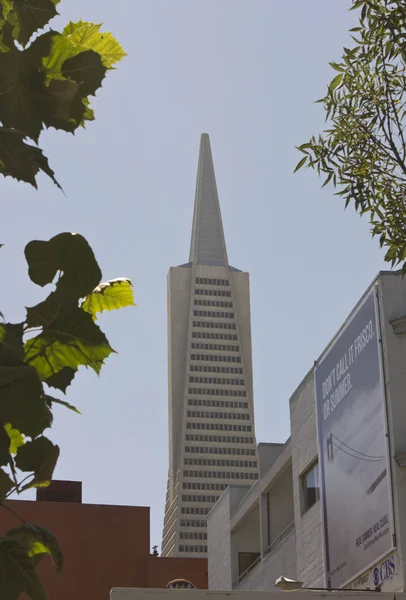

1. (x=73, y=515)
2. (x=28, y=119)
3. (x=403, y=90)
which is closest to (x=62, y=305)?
(x=28, y=119)

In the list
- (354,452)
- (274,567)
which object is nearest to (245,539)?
(274,567)

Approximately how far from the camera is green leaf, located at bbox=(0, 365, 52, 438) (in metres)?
2.00

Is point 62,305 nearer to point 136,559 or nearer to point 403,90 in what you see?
point 403,90

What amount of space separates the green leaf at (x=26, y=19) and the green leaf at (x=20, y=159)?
24 centimetres

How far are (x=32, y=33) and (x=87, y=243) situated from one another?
0.57 m

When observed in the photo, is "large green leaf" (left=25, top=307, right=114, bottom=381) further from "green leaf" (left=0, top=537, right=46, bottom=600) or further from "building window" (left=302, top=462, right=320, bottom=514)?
"building window" (left=302, top=462, right=320, bottom=514)

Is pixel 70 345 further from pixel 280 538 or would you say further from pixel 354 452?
pixel 280 538

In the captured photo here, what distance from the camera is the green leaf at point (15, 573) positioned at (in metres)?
2.09

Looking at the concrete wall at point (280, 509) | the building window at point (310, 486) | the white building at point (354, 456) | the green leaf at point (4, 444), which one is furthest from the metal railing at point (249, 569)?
the green leaf at point (4, 444)

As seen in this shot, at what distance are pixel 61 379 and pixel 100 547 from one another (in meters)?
36.6

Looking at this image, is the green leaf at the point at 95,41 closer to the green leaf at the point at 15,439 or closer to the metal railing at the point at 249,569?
the green leaf at the point at 15,439

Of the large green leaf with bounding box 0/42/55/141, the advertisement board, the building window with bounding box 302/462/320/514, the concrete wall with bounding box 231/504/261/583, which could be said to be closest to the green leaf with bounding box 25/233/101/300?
the large green leaf with bounding box 0/42/55/141

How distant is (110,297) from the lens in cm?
248

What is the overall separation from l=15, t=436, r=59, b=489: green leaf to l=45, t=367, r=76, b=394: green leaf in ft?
0.46
